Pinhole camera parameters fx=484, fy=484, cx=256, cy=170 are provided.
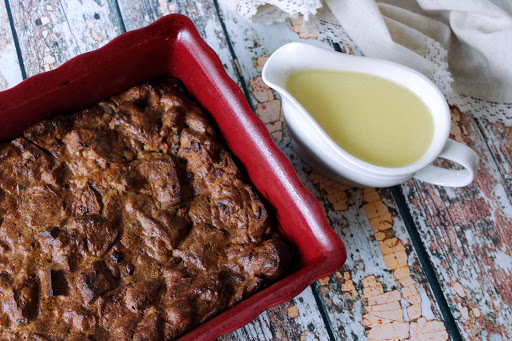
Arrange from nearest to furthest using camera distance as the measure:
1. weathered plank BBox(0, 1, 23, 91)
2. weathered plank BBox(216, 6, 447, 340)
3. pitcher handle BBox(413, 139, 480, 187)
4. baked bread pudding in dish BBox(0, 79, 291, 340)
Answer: baked bread pudding in dish BBox(0, 79, 291, 340) < pitcher handle BBox(413, 139, 480, 187) < weathered plank BBox(216, 6, 447, 340) < weathered plank BBox(0, 1, 23, 91)

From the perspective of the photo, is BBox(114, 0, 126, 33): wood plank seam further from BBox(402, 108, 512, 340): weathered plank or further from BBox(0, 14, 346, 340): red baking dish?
BBox(402, 108, 512, 340): weathered plank

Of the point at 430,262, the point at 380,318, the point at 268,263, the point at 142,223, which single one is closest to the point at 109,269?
the point at 142,223

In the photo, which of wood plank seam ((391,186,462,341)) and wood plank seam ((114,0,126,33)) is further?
wood plank seam ((114,0,126,33))

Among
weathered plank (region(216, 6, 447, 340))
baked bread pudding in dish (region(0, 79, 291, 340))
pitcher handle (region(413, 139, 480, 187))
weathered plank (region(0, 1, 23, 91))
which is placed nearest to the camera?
baked bread pudding in dish (region(0, 79, 291, 340))

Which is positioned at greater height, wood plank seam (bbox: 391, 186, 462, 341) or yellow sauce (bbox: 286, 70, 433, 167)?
yellow sauce (bbox: 286, 70, 433, 167)

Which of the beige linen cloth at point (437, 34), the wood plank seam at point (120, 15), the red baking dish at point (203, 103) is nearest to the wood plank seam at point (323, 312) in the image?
the red baking dish at point (203, 103)

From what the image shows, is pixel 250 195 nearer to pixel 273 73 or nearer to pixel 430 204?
pixel 273 73

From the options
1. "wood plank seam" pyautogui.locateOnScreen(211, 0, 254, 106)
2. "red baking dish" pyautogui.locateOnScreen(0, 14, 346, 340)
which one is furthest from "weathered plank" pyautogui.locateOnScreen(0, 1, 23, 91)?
"wood plank seam" pyautogui.locateOnScreen(211, 0, 254, 106)
